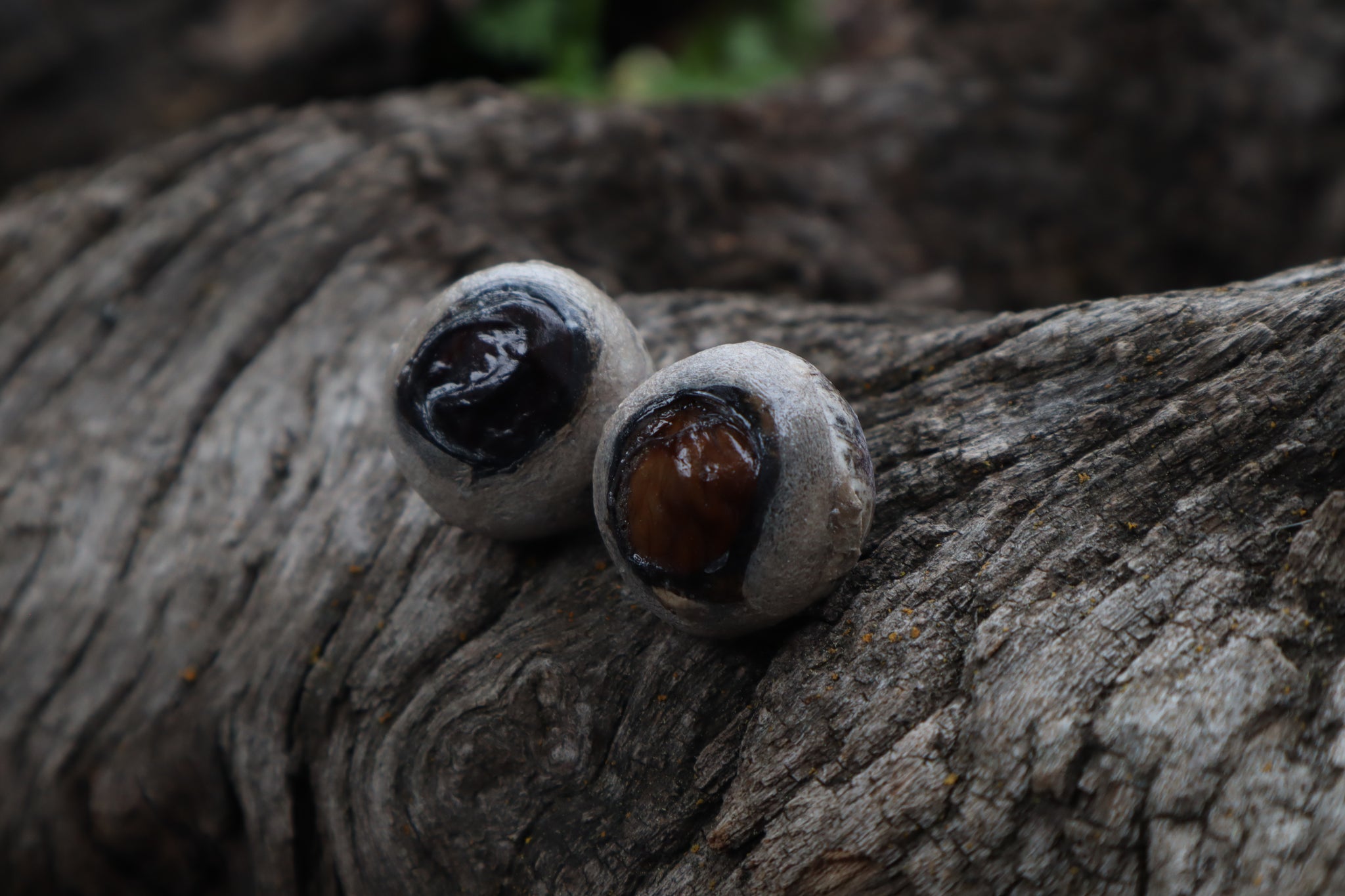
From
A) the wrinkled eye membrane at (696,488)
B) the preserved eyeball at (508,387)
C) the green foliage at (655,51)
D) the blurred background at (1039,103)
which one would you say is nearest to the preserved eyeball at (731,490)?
the wrinkled eye membrane at (696,488)

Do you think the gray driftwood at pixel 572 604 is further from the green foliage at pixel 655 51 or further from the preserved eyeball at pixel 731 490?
the green foliage at pixel 655 51

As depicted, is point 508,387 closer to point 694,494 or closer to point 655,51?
point 694,494

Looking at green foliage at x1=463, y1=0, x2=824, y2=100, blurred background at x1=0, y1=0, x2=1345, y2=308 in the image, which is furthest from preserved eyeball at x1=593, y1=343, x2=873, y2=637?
green foliage at x1=463, y1=0, x2=824, y2=100

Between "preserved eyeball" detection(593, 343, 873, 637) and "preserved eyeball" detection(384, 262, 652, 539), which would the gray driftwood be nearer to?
"preserved eyeball" detection(593, 343, 873, 637)

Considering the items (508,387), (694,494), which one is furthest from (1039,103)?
(694,494)

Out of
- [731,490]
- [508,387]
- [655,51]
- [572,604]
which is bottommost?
[572,604]

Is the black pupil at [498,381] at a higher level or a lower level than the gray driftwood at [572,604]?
higher

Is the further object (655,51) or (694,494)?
(655,51)
